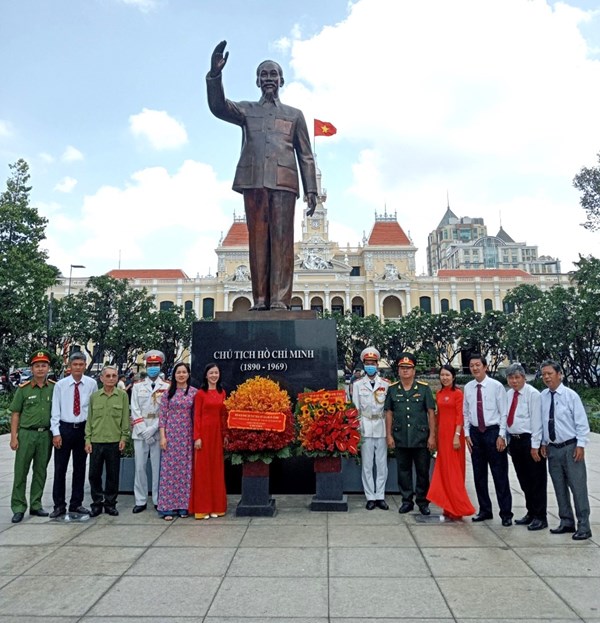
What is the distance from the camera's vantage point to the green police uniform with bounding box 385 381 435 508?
198 inches

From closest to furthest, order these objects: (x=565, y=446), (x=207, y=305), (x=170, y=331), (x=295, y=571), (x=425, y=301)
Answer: (x=295, y=571)
(x=565, y=446)
(x=170, y=331)
(x=425, y=301)
(x=207, y=305)

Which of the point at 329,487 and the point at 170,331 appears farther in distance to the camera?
the point at 170,331

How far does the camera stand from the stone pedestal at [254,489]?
4.82 meters

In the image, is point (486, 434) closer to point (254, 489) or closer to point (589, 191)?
point (254, 489)

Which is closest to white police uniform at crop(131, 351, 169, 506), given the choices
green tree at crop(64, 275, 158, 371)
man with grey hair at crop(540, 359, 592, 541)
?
man with grey hair at crop(540, 359, 592, 541)

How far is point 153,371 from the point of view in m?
5.49

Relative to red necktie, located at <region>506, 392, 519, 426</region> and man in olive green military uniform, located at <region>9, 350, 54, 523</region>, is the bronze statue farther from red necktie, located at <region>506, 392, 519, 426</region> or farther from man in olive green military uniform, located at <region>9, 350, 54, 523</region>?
red necktie, located at <region>506, 392, 519, 426</region>

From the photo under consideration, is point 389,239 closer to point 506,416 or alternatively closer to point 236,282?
point 236,282

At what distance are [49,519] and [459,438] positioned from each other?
162 inches

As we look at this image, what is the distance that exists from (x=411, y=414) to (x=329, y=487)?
1.12m

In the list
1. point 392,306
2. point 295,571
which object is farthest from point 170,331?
point 295,571

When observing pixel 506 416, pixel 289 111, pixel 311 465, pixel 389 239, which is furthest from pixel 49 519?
pixel 389 239

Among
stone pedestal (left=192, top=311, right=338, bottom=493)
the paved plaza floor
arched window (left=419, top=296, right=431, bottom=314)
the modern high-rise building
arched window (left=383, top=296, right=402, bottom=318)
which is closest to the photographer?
the paved plaza floor

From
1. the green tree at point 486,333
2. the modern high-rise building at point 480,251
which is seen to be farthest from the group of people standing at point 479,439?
the modern high-rise building at point 480,251
